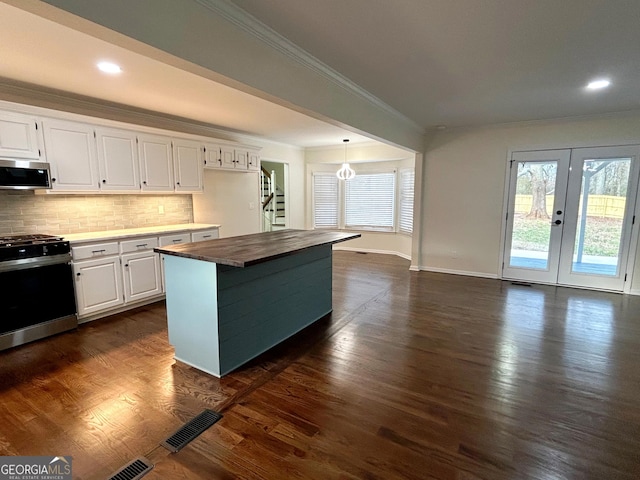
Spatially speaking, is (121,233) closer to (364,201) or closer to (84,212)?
(84,212)

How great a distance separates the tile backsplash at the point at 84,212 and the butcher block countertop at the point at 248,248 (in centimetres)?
206

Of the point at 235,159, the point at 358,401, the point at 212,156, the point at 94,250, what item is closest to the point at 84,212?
the point at 94,250

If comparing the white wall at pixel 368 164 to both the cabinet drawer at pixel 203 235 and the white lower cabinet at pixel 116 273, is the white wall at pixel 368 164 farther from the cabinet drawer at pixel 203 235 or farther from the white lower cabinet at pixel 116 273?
the white lower cabinet at pixel 116 273

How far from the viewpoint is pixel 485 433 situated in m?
1.96

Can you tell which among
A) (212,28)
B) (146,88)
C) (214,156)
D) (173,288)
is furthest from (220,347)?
(214,156)

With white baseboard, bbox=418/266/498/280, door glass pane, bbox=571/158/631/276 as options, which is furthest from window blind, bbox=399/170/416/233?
door glass pane, bbox=571/158/631/276

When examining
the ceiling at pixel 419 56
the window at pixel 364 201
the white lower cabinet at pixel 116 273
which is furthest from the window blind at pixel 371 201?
the white lower cabinet at pixel 116 273

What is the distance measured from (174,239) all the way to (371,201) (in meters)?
4.78

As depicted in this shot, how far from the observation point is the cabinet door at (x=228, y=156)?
208 inches

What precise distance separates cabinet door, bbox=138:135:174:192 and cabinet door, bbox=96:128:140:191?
3.5 inches

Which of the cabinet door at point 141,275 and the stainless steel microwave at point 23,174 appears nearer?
the stainless steel microwave at point 23,174

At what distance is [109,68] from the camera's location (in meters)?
2.88

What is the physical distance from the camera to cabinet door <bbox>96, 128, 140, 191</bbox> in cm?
380

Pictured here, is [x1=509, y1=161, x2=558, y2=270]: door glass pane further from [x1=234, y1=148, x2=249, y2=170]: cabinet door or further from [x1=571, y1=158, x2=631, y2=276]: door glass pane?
[x1=234, y1=148, x2=249, y2=170]: cabinet door
